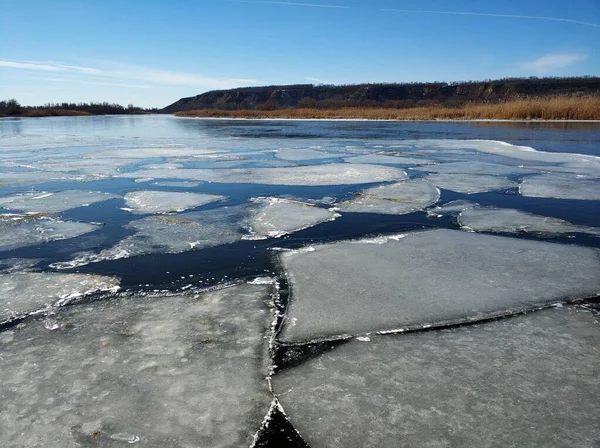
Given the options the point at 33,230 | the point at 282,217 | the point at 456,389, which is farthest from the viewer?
the point at 282,217

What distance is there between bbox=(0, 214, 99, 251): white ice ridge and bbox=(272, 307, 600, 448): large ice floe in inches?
113

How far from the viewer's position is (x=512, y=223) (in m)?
4.05

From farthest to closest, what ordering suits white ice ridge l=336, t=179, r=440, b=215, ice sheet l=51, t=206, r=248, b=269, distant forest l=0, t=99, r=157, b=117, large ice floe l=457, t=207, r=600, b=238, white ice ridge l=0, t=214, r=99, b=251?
distant forest l=0, t=99, r=157, b=117, white ice ridge l=336, t=179, r=440, b=215, large ice floe l=457, t=207, r=600, b=238, white ice ridge l=0, t=214, r=99, b=251, ice sheet l=51, t=206, r=248, b=269

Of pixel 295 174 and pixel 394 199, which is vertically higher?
pixel 295 174

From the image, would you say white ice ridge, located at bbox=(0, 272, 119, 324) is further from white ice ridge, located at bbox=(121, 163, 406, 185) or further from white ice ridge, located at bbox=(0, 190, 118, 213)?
white ice ridge, located at bbox=(121, 163, 406, 185)

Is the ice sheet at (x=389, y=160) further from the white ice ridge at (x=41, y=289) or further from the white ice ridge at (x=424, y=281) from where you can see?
the white ice ridge at (x=41, y=289)

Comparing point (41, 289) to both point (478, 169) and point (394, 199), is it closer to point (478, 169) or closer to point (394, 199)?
point (394, 199)

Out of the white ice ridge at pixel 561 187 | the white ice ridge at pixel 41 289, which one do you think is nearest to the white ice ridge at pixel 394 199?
the white ice ridge at pixel 561 187

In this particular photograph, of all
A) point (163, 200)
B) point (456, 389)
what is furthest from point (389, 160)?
point (456, 389)

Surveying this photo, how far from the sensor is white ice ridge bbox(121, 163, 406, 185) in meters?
6.33

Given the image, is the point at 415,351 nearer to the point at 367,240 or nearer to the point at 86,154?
the point at 367,240

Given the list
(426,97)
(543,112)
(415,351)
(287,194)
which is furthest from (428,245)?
(426,97)

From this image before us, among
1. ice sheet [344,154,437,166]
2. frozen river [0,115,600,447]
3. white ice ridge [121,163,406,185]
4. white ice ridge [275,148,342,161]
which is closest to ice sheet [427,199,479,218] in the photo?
frozen river [0,115,600,447]

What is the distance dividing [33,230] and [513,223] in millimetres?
4531
